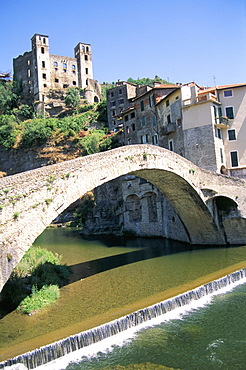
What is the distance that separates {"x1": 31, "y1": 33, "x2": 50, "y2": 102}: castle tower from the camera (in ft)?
217

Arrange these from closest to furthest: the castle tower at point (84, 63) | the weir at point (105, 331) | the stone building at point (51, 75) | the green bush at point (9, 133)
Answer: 1. the weir at point (105, 331)
2. the green bush at point (9, 133)
3. the stone building at point (51, 75)
4. the castle tower at point (84, 63)

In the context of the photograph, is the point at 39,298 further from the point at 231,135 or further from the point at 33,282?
the point at 231,135

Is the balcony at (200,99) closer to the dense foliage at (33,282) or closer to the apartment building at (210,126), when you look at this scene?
the apartment building at (210,126)

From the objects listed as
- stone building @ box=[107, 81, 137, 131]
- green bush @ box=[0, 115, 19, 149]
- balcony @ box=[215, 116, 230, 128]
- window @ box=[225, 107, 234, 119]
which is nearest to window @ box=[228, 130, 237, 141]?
balcony @ box=[215, 116, 230, 128]

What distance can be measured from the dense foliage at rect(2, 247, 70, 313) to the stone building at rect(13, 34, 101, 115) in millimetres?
51516

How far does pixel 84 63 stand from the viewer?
7306 cm

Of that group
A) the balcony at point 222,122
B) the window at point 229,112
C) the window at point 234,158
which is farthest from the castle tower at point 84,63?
the window at point 234,158

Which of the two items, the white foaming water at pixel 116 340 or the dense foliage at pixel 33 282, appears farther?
the dense foliage at pixel 33 282

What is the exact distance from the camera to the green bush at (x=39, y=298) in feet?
40.8

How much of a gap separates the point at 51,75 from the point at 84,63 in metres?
8.65

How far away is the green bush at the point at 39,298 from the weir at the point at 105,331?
349 cm

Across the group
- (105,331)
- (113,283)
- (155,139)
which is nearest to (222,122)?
(155,139)

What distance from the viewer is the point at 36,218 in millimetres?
12180

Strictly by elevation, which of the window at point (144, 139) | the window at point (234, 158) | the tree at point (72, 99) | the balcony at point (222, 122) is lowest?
the window at point (234, 158)
